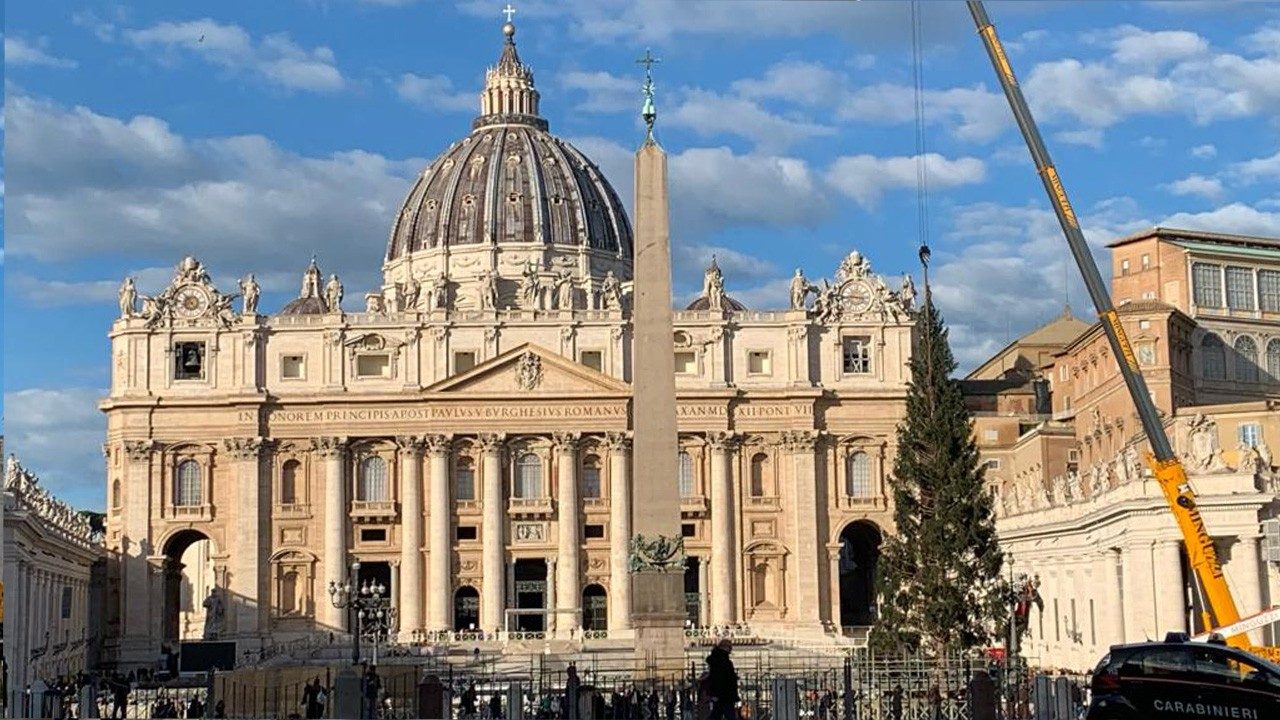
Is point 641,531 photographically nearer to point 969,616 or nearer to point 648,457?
point 648,457

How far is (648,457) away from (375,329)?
53.8 m

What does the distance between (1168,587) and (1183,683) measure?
77.1 feet

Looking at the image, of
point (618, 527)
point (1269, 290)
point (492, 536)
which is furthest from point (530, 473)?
point (1269, 290)

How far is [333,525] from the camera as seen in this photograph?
3332 inches

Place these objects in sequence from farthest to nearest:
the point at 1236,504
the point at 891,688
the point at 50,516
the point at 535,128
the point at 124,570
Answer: the point at 535,128 → the point at 124,570 → the point at 50,516 → the point at 1236,504 → the point at 891,688

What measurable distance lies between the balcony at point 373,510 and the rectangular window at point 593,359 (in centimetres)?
1007

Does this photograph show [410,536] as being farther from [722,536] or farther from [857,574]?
[857,574]

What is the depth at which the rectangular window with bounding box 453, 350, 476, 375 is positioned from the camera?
8644 cm

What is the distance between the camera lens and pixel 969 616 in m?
46.4

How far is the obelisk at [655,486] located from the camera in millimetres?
33469

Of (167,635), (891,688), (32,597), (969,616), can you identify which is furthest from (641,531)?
(167,635)

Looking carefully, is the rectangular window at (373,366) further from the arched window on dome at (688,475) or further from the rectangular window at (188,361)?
the arched window on dome at (688,475)

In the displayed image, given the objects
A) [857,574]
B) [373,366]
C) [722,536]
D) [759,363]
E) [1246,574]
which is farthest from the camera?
[857,574]

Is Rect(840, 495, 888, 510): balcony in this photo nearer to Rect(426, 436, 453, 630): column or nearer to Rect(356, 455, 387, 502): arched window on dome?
Rect(426, 436, 453, 630): column
